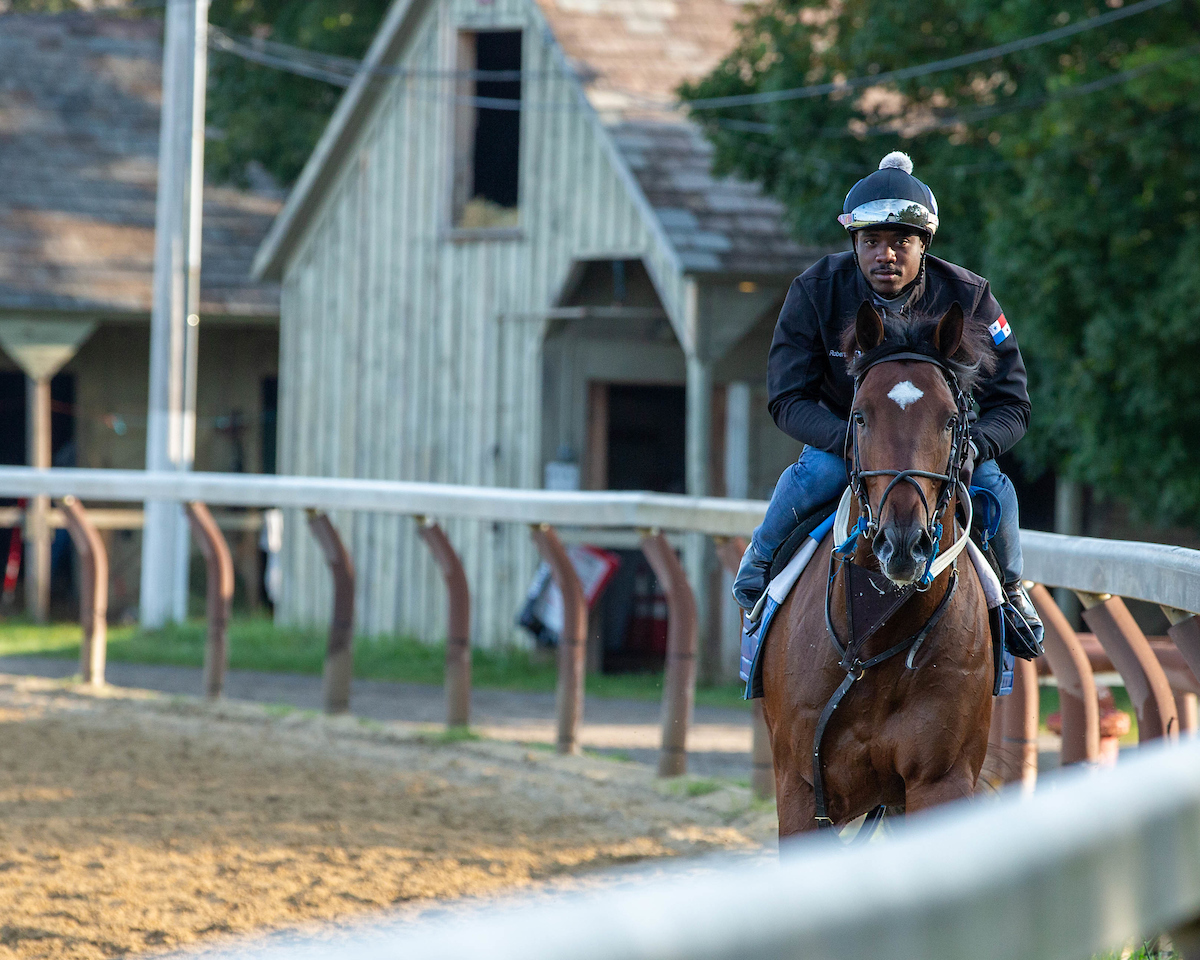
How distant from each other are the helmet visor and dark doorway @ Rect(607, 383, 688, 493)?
12.7 meters

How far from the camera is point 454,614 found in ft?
30.6

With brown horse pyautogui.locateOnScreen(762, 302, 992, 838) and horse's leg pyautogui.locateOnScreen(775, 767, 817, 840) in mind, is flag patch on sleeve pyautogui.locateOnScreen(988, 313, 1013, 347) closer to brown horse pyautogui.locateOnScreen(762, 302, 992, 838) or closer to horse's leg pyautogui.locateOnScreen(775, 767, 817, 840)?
brown horse pyautogui.locateOnScreen(762, 302, 992, 838)

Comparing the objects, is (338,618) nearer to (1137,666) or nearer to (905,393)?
(1137,666)

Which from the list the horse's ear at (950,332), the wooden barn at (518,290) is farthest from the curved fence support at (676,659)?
the wooden barn at (518,290)

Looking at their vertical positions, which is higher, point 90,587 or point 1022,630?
point 1022,630

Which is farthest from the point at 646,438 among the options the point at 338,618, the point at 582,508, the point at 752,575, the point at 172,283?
the point at 752,575

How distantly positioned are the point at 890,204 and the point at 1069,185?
22.5 feet

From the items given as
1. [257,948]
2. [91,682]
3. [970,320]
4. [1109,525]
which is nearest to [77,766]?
[91,682]

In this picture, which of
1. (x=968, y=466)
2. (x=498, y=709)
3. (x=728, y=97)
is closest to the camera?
(x=968, y=466)

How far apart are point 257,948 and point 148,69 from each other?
2155 cm

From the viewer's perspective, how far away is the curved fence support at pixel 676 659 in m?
8.23

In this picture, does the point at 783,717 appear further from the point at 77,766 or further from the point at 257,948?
the point at 77,766

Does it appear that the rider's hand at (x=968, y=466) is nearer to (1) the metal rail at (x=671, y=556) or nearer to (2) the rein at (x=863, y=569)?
(2) the rein at (x=863, y=569)

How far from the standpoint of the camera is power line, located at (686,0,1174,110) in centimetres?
1073
